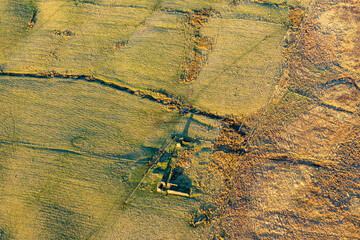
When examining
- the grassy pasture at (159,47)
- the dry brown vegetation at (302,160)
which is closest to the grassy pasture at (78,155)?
the grassy pasture at (159,47)

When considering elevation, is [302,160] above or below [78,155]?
above

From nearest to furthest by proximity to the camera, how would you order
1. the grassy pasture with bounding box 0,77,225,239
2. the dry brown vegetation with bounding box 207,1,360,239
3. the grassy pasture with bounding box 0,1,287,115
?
the dry brown vegetation with bounding box 207,1,360,239 < the grassy pasture with bounding box 0,77,225,239 < the grassy pasture with bounding box 0,1,287,115

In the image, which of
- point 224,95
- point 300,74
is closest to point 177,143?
point 224,95

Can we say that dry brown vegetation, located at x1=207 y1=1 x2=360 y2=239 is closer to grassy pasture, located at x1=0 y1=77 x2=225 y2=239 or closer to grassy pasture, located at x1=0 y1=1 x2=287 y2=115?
grassy pasture, located at x1=0 y1=1 x2=287 y2=115

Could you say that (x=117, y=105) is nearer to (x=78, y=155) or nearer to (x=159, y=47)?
(x=78, y=155)

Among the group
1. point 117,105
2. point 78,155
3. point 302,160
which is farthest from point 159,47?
point 302,160

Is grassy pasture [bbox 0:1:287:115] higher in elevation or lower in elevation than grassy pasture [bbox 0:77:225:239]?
higher

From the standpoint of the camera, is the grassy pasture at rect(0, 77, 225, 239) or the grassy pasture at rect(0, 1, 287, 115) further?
the grassy pasture at rect(0, 1, 287, 115)

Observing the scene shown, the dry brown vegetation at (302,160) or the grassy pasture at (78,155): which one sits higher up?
the dry brown vegetation at (302,160)

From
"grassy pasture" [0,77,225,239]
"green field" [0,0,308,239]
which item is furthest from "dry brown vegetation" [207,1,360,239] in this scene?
"grassy pasture" [0,77,225,239]

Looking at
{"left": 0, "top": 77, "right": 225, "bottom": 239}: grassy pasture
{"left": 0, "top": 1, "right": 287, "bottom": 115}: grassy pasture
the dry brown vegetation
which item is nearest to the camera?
the dry brown vegetation

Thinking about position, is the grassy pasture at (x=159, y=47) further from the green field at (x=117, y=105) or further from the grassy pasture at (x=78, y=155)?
the grassy pasture at (x=78, y=155)
